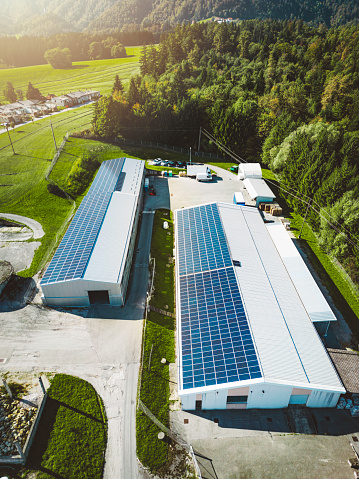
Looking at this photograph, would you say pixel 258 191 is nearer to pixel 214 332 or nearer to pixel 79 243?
pixel 79 243

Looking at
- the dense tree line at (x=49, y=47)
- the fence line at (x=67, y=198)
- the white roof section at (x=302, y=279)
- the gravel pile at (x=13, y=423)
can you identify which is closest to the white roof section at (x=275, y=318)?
the white roof section at (x=302, y=279)

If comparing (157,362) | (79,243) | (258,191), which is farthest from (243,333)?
(258,191)

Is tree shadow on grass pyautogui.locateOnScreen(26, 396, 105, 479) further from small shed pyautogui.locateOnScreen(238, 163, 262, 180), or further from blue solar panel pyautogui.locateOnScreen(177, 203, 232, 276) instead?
small shed pyautogui.locateOnScreen(238, 163, 262, 180)

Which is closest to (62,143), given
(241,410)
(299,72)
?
(299,72)

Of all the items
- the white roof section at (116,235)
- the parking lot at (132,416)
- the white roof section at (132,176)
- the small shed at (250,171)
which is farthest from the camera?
the small shed at (250,171)

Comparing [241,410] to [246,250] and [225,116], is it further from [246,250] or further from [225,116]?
[225,116]

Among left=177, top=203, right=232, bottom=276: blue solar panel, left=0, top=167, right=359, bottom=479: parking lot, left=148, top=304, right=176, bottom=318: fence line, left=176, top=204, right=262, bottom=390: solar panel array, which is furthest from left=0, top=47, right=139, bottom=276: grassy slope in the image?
left=176, top=204, right=262, bottom=390: solar panel array

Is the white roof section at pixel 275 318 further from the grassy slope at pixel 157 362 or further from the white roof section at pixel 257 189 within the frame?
the white roof section at pixel 257 189
